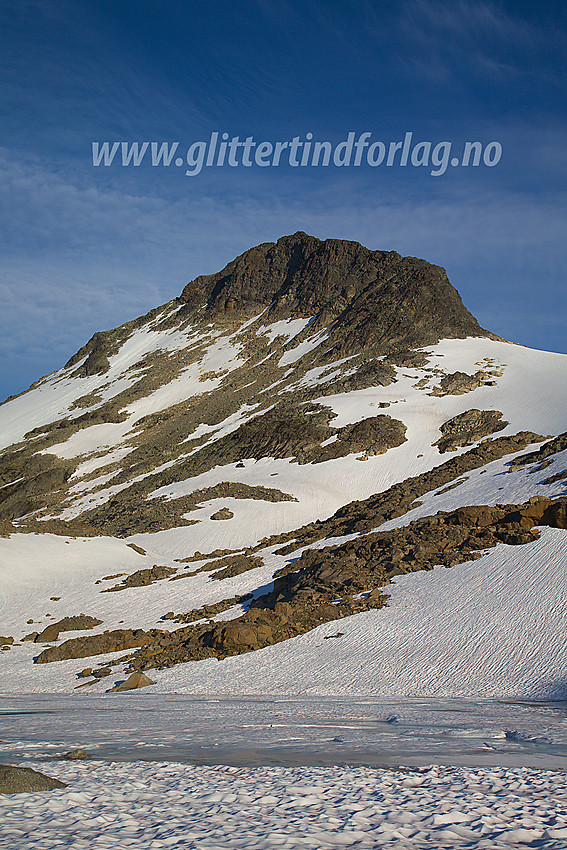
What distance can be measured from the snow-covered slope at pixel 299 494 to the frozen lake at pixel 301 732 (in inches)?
102

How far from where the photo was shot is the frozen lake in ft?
21.1

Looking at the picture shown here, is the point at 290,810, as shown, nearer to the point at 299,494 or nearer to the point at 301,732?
the point at 301,732

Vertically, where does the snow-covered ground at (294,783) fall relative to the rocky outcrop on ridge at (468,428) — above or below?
below

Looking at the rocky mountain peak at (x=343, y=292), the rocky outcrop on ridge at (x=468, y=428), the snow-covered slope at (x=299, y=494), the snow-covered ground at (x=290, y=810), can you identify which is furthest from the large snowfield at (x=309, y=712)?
the rocky mountain peak at (x=343, y=292)

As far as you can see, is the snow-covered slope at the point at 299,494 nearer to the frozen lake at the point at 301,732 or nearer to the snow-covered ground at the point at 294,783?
the frozen lake at the point at 301,732

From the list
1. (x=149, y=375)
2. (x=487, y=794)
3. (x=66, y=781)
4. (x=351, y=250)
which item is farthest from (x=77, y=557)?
(x=351, y=250)

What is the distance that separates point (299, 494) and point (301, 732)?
3223 centimetres

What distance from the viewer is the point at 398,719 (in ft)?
30.1

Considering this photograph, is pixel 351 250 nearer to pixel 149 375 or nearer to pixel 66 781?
pixel 149 375

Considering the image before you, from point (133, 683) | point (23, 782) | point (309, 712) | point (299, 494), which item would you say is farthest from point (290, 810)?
point (299, 494)

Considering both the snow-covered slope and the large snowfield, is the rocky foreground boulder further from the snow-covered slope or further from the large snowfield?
the snow-covered slope

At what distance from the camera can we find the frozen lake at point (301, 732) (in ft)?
21.1

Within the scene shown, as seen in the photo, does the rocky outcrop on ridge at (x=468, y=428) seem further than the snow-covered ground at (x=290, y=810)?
Yes

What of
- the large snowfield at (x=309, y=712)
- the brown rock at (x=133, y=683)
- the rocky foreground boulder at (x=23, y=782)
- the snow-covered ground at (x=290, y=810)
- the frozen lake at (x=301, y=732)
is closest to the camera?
the snow-covered ground at (x=290, y=810)
